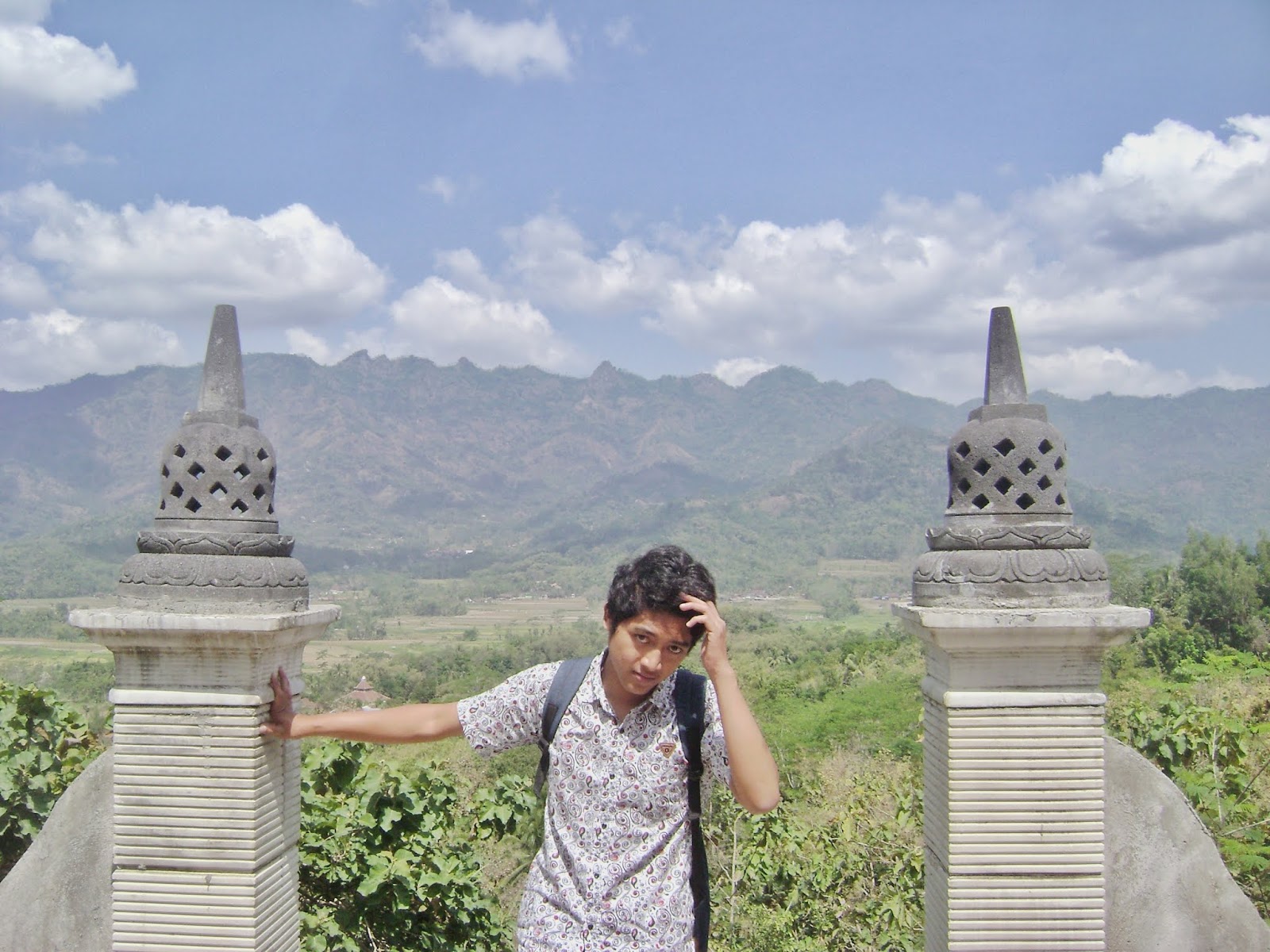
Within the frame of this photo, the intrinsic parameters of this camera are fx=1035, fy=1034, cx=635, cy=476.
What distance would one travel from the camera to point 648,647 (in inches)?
102

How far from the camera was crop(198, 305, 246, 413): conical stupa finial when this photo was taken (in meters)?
3.71

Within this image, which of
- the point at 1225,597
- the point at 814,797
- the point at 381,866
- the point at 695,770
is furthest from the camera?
the point at 1225,597

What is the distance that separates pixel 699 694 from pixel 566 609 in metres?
120

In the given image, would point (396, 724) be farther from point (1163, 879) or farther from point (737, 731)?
point (1163, 879)

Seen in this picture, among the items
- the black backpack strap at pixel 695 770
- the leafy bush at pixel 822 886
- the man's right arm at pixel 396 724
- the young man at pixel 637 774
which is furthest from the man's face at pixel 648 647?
the leafy bush at pixel 822 886

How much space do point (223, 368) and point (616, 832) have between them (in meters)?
2.23

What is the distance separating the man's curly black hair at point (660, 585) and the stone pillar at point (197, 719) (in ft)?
4.55

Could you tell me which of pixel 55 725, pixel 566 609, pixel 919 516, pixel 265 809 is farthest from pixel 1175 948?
pixel 919 516

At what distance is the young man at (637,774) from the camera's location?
2.54 metres

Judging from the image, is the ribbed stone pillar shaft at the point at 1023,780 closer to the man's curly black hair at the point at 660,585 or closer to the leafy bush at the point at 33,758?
the man's curly black hair at the point at 660,585

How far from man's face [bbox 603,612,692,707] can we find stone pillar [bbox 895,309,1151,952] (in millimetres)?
1016

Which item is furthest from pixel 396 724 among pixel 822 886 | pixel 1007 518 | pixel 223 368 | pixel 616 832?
pixel 822 886

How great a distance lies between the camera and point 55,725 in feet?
16.1

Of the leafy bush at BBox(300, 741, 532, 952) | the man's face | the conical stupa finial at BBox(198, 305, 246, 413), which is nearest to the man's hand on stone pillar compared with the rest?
the conical stupa finial at BBox(198, 305, 246, 413)
